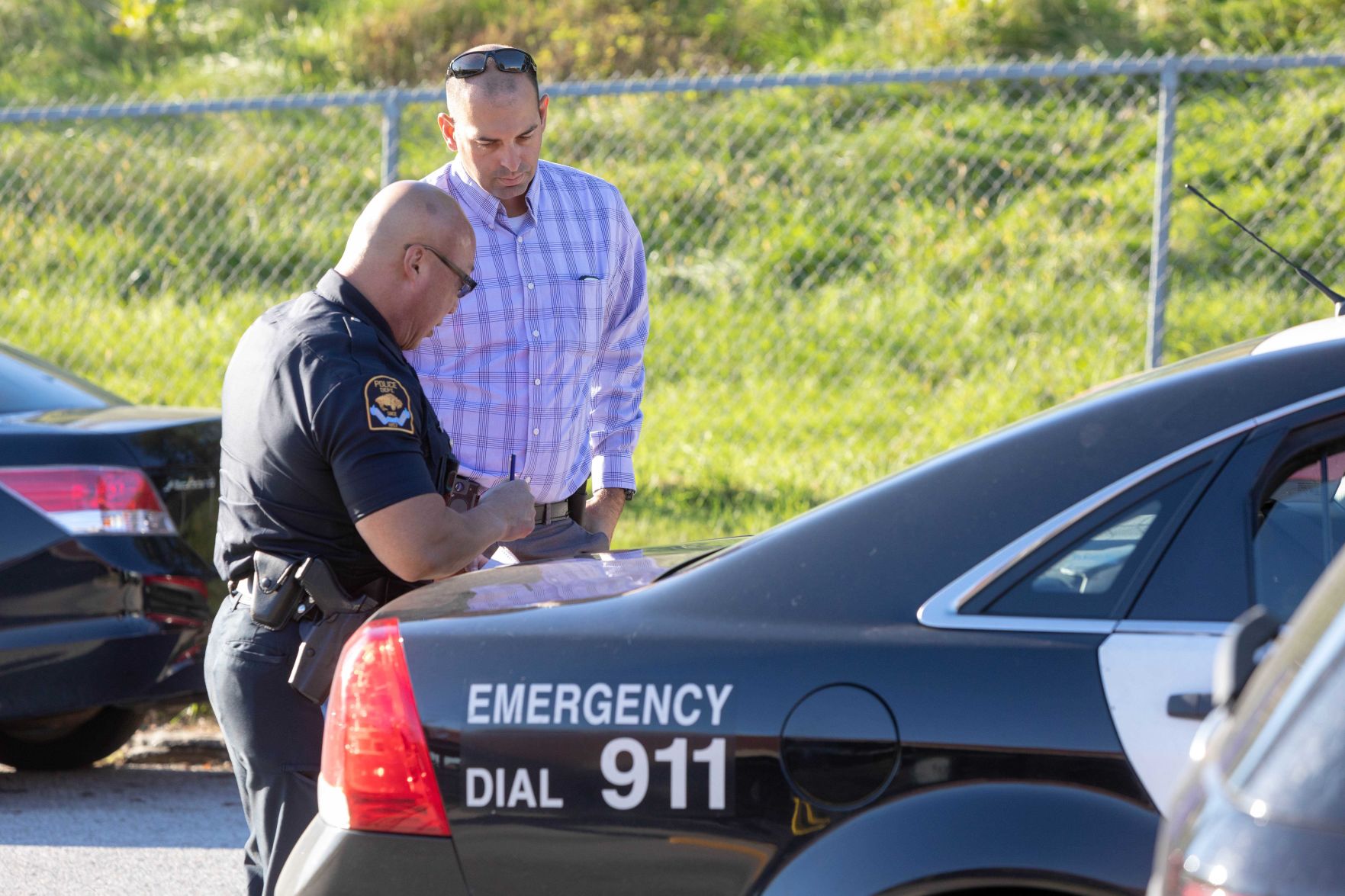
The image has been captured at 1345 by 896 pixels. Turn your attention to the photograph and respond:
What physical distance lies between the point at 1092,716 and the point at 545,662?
2.43 ft

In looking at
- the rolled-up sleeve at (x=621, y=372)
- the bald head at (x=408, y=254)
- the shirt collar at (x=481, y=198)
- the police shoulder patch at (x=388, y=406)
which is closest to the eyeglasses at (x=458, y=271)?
the bald head at (x=408, y=254)

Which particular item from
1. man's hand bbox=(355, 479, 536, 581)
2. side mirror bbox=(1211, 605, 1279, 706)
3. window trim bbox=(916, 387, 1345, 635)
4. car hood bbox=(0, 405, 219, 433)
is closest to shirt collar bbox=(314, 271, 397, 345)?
man's hand bbox=(355, 479, 536, 581)

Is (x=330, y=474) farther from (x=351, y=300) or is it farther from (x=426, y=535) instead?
(x=351, y=300)

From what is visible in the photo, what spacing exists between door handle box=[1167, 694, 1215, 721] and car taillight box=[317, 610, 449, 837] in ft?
3.21

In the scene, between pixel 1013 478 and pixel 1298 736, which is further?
pixel 1013 478

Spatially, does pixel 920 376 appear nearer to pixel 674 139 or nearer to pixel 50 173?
pixel 674 139

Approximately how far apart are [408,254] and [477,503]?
639mm

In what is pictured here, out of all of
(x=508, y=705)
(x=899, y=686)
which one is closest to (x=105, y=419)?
(x=508, y=705)

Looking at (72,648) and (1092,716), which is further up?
(1092,716)

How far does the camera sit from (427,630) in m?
2.24

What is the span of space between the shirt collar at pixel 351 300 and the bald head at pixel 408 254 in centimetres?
1

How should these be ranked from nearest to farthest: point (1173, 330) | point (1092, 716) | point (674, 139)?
1. point (1092, 716)
2. point (1173, 330)
3. point (674, 139)

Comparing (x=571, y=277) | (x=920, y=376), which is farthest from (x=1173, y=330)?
(x=571, y=277)

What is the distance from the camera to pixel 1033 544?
2068 millimetres
